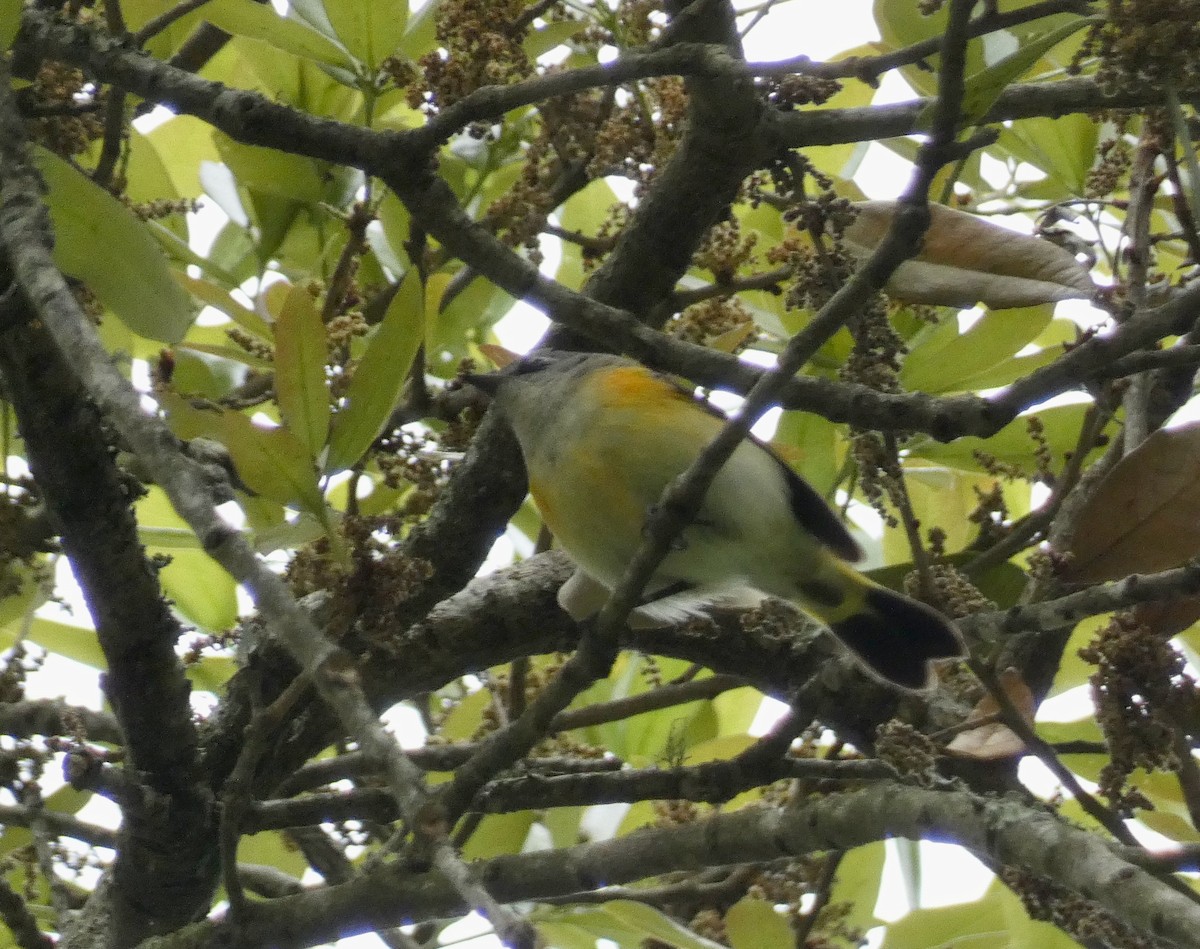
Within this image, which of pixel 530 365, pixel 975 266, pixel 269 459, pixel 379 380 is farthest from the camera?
pixel 530 365

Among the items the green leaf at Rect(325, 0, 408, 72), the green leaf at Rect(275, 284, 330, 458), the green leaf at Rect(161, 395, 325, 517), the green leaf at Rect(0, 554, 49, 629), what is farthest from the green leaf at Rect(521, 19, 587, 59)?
the green leaf at Rect(0, 554, 49, 629)

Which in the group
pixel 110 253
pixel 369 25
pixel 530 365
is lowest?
pixel 110 253

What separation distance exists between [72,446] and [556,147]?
975 mm

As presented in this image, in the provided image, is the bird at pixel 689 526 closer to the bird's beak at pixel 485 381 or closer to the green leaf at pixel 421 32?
the bird's beak at pixel 485 381

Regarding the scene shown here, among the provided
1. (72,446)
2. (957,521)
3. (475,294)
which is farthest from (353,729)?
(957,521)

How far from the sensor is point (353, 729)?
0.95 meters

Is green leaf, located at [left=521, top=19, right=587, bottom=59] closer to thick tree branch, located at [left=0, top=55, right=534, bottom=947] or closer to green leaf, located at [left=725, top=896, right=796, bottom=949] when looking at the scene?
thick tree branch, located at [left=0, top=55, right=534, bottom=947]

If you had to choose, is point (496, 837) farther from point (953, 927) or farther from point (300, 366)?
point (300, 366)

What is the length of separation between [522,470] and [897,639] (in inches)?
28.2

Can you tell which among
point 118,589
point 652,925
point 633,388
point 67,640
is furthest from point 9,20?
point 652,925

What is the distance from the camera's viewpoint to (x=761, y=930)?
80.8 inches

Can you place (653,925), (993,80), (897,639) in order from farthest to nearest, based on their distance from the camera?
(897,639) → (653,925) → (993,80)

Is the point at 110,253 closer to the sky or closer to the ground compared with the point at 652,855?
closer to the sky

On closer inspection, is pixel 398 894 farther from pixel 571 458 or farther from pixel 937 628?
pixel 937 628
